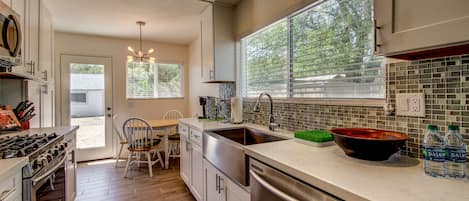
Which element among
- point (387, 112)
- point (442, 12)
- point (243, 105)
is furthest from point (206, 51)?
point (442, 12)

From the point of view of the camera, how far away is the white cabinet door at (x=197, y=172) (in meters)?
2.14

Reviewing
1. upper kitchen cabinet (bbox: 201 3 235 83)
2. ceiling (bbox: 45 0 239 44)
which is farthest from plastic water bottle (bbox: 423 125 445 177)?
ceiling (bbox: 45 0 239 44)

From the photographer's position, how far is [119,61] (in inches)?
164

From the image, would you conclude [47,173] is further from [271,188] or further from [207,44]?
[207,44]

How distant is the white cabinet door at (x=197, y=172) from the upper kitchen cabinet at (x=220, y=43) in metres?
0.93

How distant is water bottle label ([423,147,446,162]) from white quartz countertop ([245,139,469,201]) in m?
0.07

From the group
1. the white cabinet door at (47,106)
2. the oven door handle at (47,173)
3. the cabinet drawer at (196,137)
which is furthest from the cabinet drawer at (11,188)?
the white cabinet door at (47,106)

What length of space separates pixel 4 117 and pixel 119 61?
7.90ft

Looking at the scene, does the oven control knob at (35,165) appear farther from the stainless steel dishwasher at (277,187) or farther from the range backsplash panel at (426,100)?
the range backsplash panel at (426,100)

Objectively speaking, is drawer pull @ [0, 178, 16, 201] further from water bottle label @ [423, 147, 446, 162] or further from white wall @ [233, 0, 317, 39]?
white wall @ [233, 0, 317, 39]

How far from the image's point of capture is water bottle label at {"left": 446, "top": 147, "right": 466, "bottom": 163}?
0.77 meters

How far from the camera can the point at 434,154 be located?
82 centimetres

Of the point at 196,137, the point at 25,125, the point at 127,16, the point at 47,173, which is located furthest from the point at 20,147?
the point at 127,16

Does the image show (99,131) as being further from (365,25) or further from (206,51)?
(365,25)
